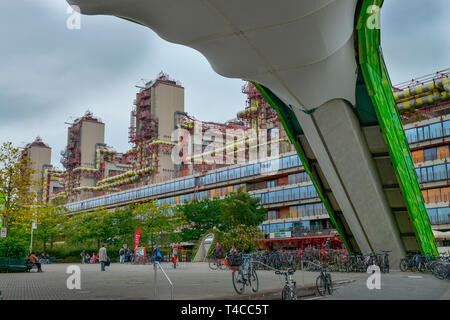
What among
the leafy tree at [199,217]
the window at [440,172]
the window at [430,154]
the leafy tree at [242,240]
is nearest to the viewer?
the leafy tree at [242,240]

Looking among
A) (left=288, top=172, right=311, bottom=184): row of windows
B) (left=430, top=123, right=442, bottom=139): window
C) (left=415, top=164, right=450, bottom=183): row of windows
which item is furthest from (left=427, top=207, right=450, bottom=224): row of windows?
(left=288, top=172, right=311, bottom=184): row of windows

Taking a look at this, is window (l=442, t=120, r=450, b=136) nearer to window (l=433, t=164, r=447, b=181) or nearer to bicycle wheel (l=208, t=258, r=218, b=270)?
window (l=433, t=164, r=447, b=181)

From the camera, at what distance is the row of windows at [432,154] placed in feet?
159

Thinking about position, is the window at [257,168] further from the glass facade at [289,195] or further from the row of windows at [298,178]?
the row of windows at [298,178]

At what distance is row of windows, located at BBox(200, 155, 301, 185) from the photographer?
63.6m

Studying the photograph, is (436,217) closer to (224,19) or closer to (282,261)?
(282,261)

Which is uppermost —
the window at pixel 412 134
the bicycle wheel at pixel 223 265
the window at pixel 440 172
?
the window at pixel 412 134

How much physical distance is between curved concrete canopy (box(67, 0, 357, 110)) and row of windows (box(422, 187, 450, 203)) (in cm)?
3900

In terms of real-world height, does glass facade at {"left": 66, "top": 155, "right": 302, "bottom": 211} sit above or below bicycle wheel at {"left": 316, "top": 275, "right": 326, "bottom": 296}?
above

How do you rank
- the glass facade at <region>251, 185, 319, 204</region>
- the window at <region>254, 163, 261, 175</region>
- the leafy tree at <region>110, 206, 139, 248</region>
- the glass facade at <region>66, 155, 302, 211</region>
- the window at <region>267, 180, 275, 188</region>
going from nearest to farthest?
the leafy tree at <region>110, 206, 139, 248</region>
the glass facade at <region>251, 185, 319, 204</region>
the glass facade at <region>66, 155, 302, 211</region>
the window at <region>267, 180, 275, 188</region>
the window at <region>254, 163, 261, 175</region>

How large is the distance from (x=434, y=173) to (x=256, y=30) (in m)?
44.6

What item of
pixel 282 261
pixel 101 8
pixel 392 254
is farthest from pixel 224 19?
pixel 282 261

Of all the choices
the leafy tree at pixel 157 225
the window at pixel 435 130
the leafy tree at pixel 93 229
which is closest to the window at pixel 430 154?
the window at pixel 435 130

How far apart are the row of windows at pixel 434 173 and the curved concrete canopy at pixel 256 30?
39.0m
